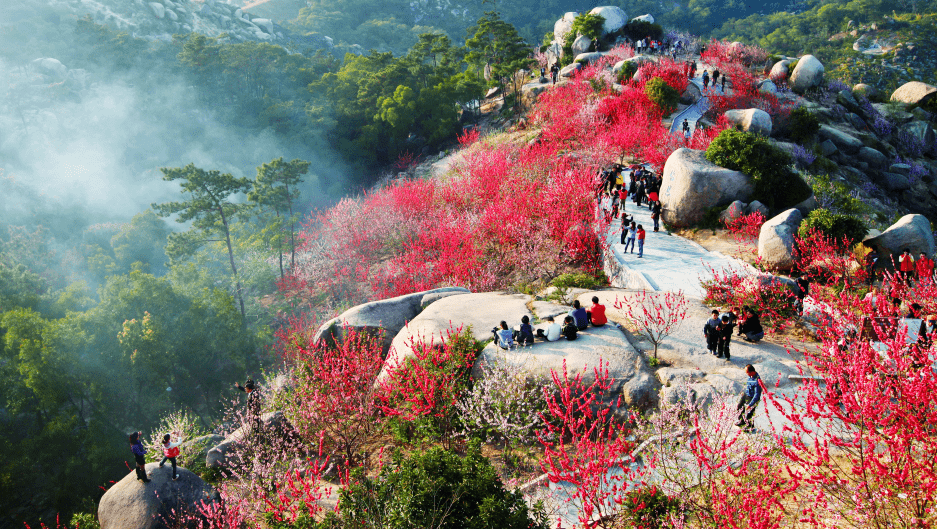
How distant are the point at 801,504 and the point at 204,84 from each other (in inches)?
2377

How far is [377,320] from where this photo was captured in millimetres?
15539

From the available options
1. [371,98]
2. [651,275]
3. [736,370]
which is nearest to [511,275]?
[651,275]

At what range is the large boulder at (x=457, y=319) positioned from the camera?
43.1ft

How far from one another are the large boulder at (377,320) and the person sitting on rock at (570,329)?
4993 mm

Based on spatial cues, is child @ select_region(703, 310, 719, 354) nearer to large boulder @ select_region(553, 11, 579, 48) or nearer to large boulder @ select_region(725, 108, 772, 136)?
large boulder @ select_region(725, 108, 772, 136)

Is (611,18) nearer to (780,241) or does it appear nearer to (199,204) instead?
(780,241)

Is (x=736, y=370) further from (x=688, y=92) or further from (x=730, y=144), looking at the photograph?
(x=688, y=92)

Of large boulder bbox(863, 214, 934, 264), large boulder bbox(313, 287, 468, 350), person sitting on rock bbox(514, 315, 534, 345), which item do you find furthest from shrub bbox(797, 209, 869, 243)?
Answer: large boulder bbox(313, 287, 468, 350)

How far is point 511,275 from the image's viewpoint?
20.7 m

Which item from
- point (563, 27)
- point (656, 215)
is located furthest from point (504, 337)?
point (563, 27)

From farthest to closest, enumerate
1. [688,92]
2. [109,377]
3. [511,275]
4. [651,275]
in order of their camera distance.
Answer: [688,92]
[109,377]
[511,275]
[651,275]

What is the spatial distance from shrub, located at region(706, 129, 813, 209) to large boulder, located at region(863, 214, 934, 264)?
15.2ft

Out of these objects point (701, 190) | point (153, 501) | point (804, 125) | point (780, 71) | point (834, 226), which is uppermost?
point (780, 71)

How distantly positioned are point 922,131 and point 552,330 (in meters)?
41.6
